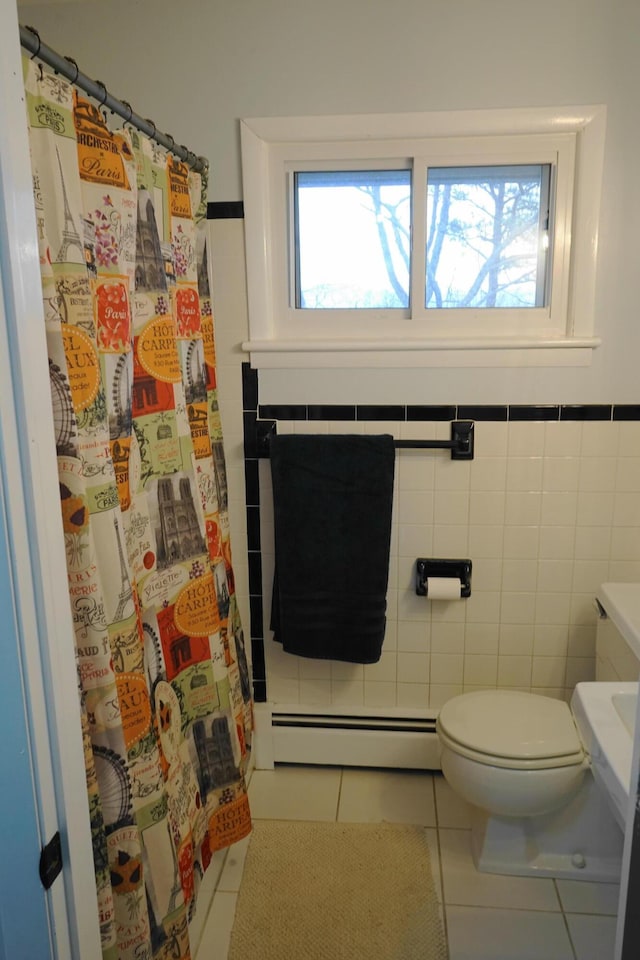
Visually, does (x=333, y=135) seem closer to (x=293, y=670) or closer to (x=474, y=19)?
(x=474, y=19)

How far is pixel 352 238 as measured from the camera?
2197 mm

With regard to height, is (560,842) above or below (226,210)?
below

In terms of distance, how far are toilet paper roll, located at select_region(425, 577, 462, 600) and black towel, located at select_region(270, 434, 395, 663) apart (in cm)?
15

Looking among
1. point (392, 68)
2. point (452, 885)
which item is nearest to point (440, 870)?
point (452, 885)

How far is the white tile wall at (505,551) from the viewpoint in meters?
2.14

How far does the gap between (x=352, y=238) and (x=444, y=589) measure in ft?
3.77

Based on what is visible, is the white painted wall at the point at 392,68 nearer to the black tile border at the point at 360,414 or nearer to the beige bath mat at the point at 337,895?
the black tile border at the point at 360,414

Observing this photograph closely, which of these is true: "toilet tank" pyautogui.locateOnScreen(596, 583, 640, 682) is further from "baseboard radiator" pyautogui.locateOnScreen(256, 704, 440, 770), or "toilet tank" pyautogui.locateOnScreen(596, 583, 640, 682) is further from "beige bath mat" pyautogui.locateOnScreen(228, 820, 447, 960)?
"beige bath mat" pyautogui.locateOnScreen(228, 820, 447, 960)

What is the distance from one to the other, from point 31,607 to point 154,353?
88 centimetres

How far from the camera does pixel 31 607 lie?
2.48 feet

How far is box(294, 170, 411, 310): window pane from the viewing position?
7.06 feet

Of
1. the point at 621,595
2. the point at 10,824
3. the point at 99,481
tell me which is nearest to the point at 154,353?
the point at 99,481

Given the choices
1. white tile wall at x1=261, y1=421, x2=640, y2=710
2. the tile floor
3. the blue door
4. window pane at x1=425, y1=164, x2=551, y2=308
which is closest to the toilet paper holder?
white tile wall at x1=261, y1=421, x2=640, y2=710

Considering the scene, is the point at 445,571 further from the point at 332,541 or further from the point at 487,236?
the point at 487,236
